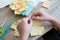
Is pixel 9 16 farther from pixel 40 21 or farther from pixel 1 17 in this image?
pixel 40 21

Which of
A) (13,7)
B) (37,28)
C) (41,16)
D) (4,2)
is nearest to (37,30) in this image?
(37,28)

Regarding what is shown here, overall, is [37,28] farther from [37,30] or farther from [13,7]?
[13,7]

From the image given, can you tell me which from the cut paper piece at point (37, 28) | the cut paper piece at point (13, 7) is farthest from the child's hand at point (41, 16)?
the cut paper piece at point (13, 7)

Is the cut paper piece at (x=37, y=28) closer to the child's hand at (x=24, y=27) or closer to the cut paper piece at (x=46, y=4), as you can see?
the child's hand at (x=24, y=27)

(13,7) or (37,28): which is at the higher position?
(13,7)

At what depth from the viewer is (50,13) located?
109 cm

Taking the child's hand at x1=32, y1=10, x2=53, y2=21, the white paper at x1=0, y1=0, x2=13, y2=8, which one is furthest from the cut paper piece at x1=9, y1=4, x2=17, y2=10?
the child's hand at x1=32, y1=10, x2=53, y2=21

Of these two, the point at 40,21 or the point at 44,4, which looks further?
the point at 44,4

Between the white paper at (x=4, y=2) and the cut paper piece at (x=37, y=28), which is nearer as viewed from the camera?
the cut paper piece at (x=37, y=28)

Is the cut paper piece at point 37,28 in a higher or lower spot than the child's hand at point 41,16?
lower

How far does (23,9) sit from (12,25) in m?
0.15

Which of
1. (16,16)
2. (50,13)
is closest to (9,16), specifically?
(16,16)

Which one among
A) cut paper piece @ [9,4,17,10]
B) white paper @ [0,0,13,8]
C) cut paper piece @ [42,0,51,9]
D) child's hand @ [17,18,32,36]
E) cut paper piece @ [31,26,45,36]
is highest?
white paper @ [0,0,13,8]

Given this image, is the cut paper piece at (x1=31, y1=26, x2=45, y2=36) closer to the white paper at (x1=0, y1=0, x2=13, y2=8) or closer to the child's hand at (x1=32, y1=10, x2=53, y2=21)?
the child's hand at (x1=32, y1=10, x2=53, y2=21)
